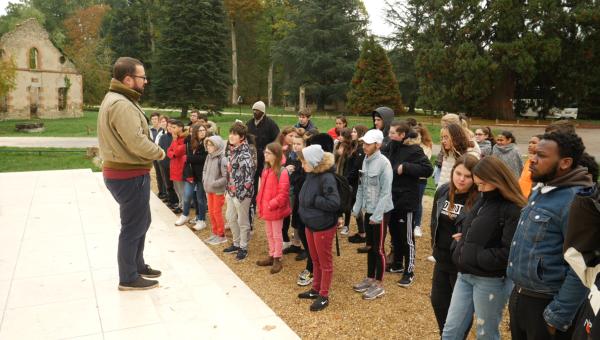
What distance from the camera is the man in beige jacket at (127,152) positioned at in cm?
402

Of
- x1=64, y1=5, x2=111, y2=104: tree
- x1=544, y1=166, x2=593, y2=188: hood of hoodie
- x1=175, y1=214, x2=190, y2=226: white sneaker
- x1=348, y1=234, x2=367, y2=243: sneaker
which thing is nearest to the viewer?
x1=544, y1=166, x2=593, y2=188: hood of hoodie

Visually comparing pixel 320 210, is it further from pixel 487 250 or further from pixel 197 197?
pixel 197 197

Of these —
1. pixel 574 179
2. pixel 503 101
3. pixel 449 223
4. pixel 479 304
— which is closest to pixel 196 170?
pixel 449 223

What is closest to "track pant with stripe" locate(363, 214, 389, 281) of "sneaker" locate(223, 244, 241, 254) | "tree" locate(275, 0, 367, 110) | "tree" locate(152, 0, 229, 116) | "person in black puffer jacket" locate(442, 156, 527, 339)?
"person in black puffer jacket" locate(442, 156, 527, 339)

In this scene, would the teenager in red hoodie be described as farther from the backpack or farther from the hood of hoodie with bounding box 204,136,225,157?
the backpack

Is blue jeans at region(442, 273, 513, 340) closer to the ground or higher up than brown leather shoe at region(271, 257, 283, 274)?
higher up

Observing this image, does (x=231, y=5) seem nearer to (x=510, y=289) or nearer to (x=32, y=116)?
(x=32, y=116)

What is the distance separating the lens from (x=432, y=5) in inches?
1302

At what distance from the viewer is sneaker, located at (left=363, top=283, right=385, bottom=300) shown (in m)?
4.61

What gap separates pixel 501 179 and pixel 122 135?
123 inches

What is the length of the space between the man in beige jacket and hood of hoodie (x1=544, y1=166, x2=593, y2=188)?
3219 mm

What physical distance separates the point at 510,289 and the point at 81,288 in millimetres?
3963

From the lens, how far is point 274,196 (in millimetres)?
5383

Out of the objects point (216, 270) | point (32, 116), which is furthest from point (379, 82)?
point (216, 270)
